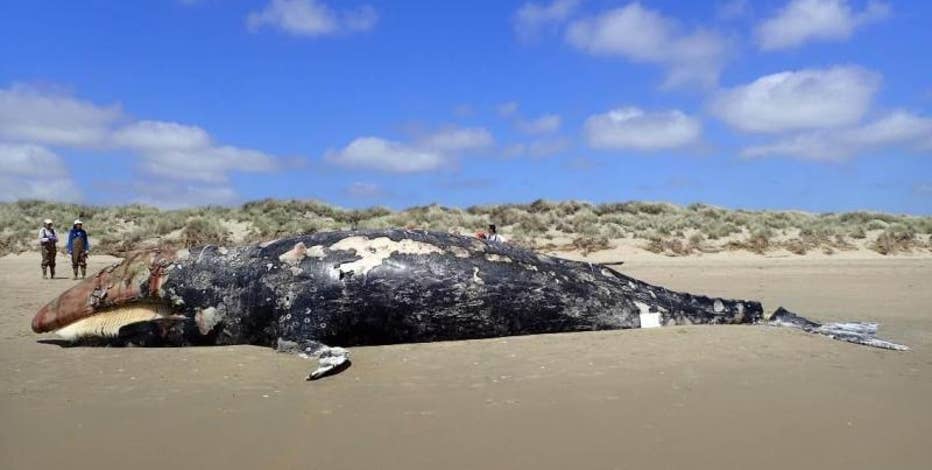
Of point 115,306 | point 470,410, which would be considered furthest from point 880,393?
point 115,306

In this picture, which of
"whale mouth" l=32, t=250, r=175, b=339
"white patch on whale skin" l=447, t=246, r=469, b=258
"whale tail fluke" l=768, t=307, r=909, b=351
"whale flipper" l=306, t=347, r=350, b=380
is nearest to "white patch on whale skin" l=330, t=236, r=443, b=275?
"white patch on whale skin" l=447, t=246, r=469, b=258

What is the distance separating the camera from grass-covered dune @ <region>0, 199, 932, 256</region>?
23609 mm

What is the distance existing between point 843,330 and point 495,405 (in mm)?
3991

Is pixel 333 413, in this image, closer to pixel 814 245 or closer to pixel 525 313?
pixel 525 313

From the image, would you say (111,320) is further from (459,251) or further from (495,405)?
(495,405)

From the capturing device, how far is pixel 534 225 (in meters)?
27.6

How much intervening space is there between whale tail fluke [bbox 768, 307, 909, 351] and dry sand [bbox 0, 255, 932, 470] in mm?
221

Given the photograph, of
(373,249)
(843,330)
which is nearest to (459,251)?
(373,249)

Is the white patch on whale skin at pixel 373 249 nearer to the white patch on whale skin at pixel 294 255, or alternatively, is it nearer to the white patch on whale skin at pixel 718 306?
the white patch on whale skin at pixel 294 255

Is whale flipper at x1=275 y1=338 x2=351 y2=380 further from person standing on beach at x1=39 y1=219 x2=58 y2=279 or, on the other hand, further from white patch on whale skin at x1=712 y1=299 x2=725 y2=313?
person standing on beach at x1=39 y1=219 x2=58 y2=279

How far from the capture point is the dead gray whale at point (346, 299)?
686cm

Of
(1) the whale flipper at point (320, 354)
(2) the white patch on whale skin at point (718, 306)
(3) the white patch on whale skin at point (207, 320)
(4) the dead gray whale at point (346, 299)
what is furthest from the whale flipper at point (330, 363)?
(2) the white patch on whale skin at point (718, 306)

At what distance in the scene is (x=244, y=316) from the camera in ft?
23.0

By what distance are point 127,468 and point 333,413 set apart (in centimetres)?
121
